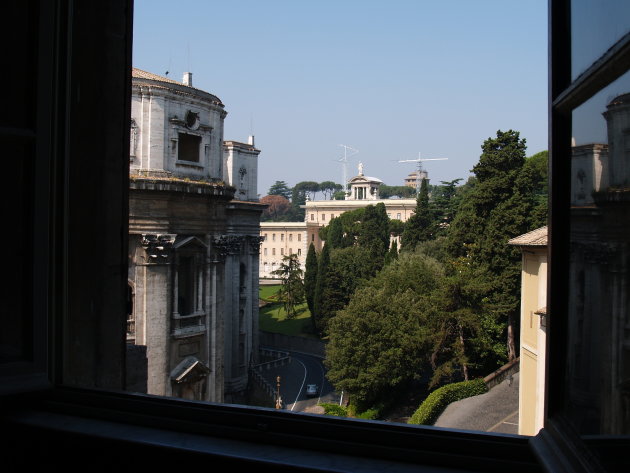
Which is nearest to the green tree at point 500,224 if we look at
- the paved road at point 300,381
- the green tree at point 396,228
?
the paved road at point 300,381

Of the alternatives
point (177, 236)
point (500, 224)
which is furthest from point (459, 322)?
point (177, 236)

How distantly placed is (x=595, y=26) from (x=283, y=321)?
128 ft

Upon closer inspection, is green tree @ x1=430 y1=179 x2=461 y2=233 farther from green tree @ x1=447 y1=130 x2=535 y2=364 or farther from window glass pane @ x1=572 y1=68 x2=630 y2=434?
window glass pane @ x1=572 y1=68 x2=630 y2=434

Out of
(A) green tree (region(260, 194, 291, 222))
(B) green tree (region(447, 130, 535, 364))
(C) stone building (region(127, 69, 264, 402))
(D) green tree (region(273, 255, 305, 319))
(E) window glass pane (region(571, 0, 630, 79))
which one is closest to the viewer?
(E) window glass pane (region(571, 0, 630, 79))

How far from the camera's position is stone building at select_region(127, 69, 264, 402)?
14.7 meters

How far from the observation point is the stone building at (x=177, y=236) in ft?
48.1

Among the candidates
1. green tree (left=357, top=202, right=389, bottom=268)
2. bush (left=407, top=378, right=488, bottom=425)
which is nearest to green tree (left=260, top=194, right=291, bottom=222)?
green tree (left=357, top=202, right=389, bottom=268)

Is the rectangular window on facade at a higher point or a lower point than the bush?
higher

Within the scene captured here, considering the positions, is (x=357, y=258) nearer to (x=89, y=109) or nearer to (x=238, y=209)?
(x=238, y=209)

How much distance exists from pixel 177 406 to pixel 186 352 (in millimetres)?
14443

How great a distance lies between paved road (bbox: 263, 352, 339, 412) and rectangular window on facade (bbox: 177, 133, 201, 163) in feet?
29.8

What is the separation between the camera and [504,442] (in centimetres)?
152

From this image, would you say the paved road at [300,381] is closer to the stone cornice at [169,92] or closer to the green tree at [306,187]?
the stone cornice at [169,92]

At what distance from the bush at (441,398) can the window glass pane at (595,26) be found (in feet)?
53.3
